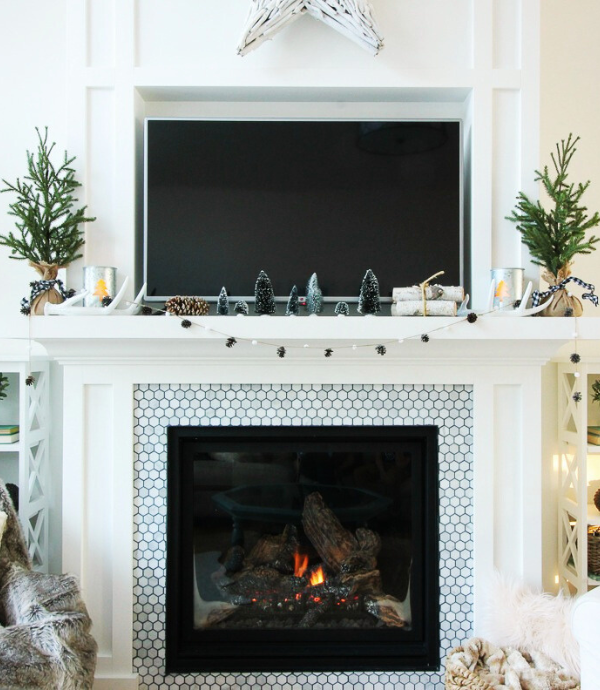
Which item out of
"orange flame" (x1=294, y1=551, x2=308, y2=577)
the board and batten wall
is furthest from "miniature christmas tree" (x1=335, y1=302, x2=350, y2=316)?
"orange flame" (x1=294, y1=551, x2=308, y2=577)

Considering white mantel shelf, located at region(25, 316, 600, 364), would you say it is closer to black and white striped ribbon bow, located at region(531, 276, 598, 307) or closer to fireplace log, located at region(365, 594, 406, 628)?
black and white striped ribbon bow, located at region(531, 276, 598, 307)

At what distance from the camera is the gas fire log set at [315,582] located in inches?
83.9

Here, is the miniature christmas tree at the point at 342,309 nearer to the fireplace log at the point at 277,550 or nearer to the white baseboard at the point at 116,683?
the fireplace log at the point at 277,550

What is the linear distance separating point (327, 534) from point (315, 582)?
0.17m

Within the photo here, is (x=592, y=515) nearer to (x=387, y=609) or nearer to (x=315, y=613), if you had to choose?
(x=387, y=609)

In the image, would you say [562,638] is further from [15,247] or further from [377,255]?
[15,247]

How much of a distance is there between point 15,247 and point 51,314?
30cm

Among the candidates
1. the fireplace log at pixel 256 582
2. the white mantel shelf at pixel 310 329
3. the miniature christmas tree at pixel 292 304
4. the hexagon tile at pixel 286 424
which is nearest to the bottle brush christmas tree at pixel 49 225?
the white mantel shelf at pixel 310 329

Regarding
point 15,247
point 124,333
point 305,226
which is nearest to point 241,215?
point 305,226

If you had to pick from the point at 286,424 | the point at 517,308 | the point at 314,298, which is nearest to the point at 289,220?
the point at 314,298

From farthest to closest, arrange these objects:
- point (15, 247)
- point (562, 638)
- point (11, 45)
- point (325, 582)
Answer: point (11, 45), point (325, 582), point (15, 247), point (562, 638)

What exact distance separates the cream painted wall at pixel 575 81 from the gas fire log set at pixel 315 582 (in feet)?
4.35

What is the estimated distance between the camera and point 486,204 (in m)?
2.07

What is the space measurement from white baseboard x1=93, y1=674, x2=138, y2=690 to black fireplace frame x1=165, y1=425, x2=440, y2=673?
0.12 m
